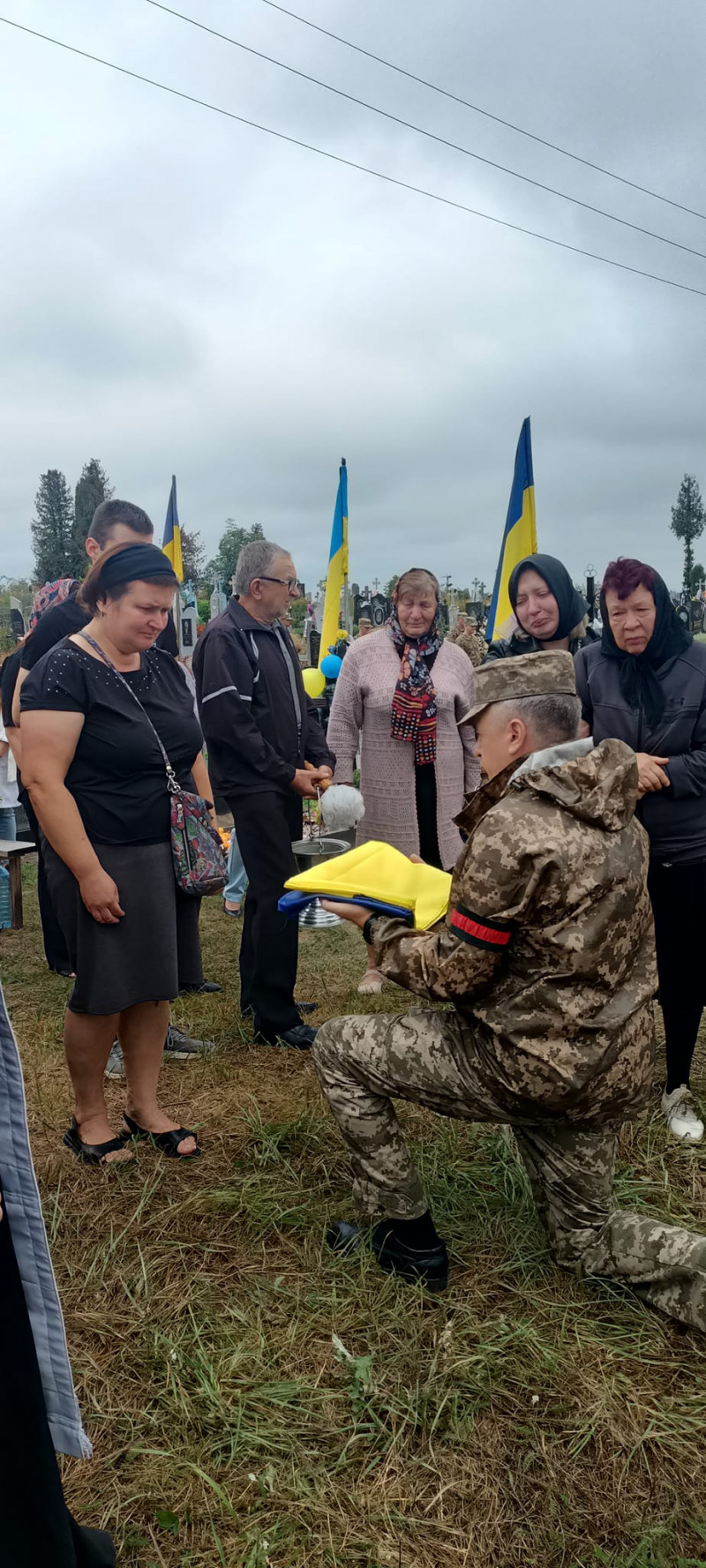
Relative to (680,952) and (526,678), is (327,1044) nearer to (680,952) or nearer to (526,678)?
(526,678)

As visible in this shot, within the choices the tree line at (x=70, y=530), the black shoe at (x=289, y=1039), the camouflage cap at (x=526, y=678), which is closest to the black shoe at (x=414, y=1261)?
the camouflage cap at (x=526, y=678)

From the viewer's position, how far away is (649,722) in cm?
333

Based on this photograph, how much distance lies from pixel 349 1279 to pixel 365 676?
260 centimetres

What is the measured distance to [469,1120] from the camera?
2.36 metres

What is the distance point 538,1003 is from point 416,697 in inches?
93.1

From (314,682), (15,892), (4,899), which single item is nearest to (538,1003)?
(4,899)

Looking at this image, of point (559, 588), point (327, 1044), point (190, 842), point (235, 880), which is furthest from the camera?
point (235, 880)

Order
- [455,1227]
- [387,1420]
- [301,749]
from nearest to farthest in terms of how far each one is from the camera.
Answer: [387,1420] → [455,1227] → [301,749]

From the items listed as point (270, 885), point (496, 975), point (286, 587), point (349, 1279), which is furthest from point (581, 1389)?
point (286, 587)

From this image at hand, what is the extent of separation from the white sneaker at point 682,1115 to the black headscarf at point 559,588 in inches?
68.7

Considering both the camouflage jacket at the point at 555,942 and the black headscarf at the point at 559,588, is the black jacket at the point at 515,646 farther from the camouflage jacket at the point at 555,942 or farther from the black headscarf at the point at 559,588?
the camouflage jacket at the point at 555,942

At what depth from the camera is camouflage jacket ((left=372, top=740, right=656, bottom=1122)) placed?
6.70 ft

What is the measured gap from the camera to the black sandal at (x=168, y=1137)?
10.5 feet

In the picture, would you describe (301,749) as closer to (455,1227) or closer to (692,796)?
(692,796)
